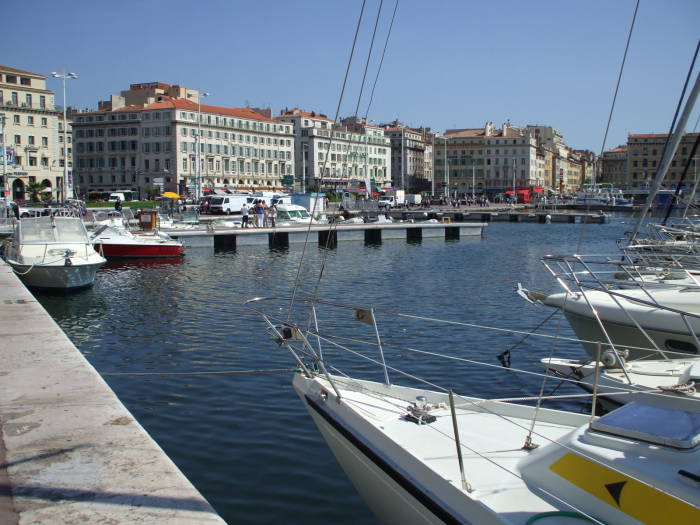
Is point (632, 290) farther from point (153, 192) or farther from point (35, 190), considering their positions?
point (153, 192)

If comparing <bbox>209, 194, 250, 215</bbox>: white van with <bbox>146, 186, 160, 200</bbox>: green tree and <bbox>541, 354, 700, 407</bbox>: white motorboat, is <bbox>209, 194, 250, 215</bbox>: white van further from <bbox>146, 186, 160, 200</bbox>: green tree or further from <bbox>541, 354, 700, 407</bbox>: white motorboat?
<bbox>541, 354, 700, 407</bbox>: white motorboat

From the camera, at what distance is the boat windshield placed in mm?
23547

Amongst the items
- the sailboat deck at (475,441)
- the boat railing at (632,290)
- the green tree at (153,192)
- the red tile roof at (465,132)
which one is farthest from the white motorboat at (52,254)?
the red tile roof at (465,132)

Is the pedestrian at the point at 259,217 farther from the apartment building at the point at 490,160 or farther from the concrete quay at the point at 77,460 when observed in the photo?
the apartment building at the point at 490,160

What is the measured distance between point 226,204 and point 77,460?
64.8 m

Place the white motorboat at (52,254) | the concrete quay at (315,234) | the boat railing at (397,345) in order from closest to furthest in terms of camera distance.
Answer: the boat railing at (397,345) < the white motorboat at (52,254) < the concrete quay at (315,234)

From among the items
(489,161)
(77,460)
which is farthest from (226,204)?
(489,161)

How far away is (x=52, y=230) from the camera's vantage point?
23.9 meters

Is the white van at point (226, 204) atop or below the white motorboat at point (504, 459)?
atop

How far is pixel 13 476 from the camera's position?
18.4 ft

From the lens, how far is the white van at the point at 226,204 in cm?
6925

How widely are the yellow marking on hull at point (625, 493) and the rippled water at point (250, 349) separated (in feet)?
10.9

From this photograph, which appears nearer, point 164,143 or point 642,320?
point 642,320

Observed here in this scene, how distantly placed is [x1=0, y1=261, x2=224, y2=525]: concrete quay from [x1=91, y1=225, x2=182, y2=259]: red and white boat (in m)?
25.1
